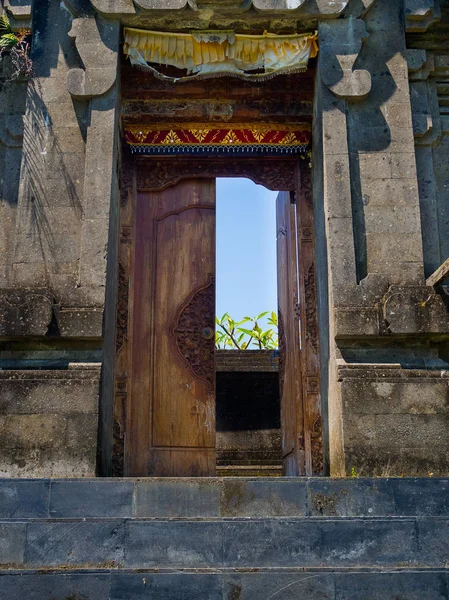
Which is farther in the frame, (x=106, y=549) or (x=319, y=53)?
(x=319, y=53)

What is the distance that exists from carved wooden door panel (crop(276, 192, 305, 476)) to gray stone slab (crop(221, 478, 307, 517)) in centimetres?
261

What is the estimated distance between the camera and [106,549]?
5449mm

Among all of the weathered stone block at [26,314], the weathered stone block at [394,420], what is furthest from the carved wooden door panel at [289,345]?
the weathered stone block at [26,314]

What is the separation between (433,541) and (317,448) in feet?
9.78

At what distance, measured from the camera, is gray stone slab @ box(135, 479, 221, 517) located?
601 cm

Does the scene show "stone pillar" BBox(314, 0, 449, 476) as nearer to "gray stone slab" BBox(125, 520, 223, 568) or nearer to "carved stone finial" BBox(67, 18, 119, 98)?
"gray stone slab" BBox(125, 520, 223, 568)

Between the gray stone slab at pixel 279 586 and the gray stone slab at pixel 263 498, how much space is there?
2.68 feet

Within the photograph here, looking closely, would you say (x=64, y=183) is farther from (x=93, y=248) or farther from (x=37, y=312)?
(x=37, y=312)

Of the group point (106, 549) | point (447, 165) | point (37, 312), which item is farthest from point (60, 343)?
point (447, 165)

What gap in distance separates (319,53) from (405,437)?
393 centimetres

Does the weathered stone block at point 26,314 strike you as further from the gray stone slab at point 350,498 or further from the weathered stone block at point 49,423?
the gray stone slab at point 350,498

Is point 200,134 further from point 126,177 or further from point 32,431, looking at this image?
point 32,431

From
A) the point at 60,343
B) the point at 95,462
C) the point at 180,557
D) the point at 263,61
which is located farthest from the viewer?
the point at 263,61

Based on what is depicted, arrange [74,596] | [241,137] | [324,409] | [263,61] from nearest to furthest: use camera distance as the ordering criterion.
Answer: [74,596]
[324,409]
[263,61]
[241,137]
